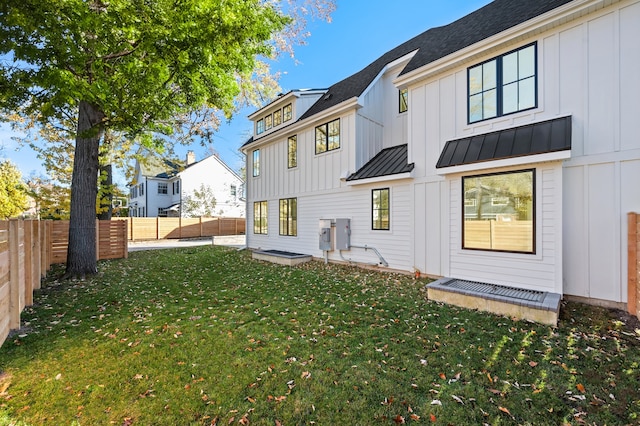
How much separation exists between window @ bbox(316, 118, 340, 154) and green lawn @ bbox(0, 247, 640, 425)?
625cm

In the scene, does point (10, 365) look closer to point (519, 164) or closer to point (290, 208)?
point (519, 164)

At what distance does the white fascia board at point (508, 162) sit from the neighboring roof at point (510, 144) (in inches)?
2.6

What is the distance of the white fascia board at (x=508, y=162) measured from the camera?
16.3 ft

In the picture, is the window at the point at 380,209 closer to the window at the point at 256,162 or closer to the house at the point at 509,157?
the house at the point at 509,157

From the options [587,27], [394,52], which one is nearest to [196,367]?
[587,27]

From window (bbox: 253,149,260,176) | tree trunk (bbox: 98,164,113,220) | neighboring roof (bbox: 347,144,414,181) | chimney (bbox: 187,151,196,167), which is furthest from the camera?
chimney (bbox: 187,151,196,167)

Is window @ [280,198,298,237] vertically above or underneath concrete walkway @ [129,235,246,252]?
above

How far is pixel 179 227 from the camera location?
23.0 m

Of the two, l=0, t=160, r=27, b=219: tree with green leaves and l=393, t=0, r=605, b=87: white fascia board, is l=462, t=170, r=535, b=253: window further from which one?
l=0, t=160, r=27, b=219: tree with green leaves

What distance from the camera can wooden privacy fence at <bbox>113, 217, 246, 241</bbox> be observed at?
68.7ft

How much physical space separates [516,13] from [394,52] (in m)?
5.34

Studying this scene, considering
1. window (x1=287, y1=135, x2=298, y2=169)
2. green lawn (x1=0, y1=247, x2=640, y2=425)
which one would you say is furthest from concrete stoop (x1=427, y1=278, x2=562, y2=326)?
window (x1=287, y1=135, x2=298, y2=169)

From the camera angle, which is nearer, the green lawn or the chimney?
the green lawn

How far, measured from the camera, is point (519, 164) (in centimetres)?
554
